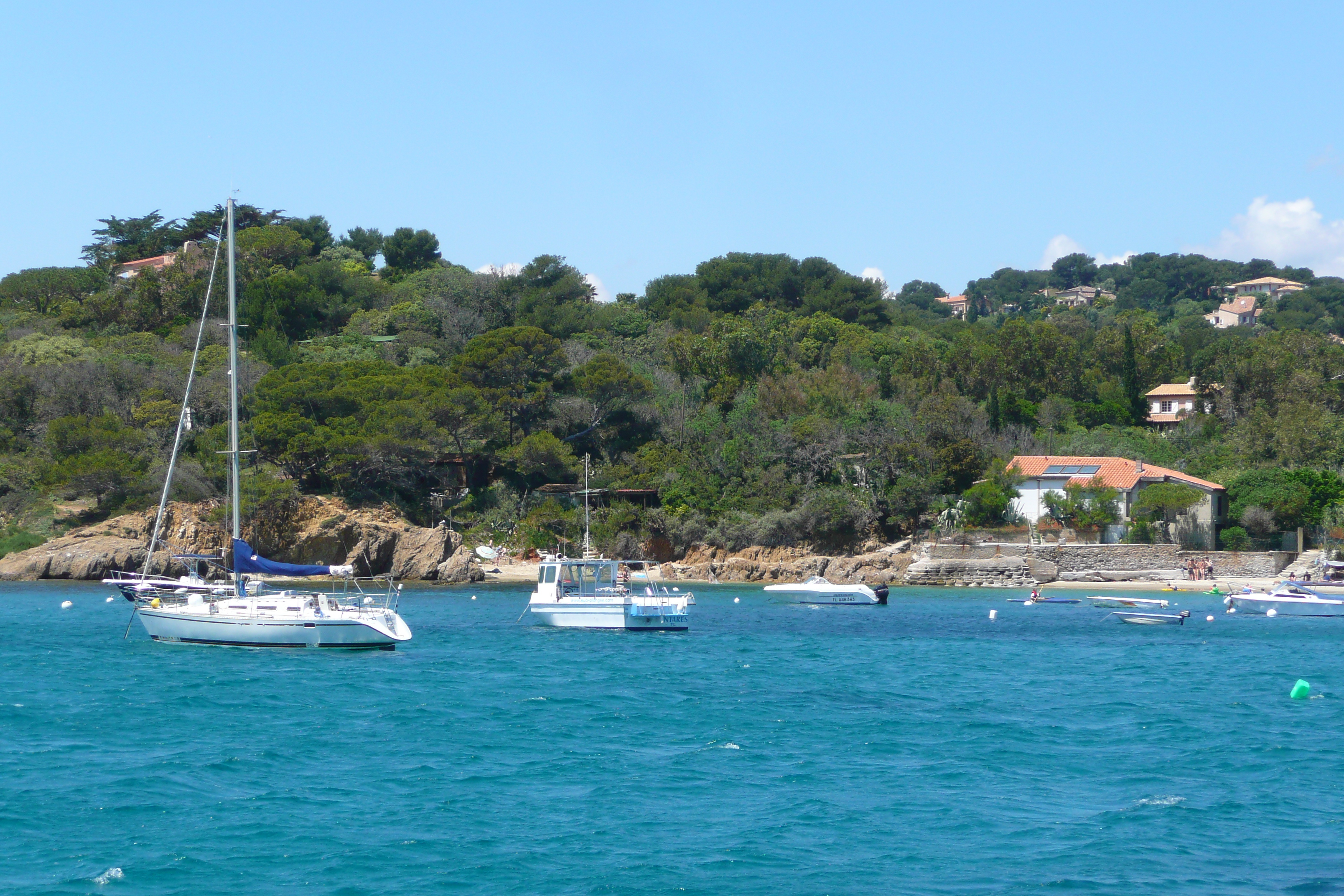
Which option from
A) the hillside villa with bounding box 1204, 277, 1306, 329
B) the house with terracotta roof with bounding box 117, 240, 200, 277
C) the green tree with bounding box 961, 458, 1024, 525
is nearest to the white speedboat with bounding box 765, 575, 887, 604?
the green tree with bounding box 961, 458, 1024, 525

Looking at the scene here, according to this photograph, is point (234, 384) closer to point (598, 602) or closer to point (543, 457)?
point (598, 602)

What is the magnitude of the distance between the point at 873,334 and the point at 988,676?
A: 181 ft

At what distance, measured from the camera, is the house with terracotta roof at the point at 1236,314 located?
158 metres

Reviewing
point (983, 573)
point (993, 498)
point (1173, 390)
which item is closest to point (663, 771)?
point (983, 573)

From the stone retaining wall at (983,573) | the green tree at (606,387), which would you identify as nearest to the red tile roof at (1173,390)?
the stone retaining wall at (983,573)

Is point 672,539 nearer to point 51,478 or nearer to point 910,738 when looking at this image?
point 51,478

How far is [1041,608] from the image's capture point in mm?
47312

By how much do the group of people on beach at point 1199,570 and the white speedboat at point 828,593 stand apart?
14.7m

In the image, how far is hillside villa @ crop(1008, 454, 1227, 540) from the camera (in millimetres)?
57344

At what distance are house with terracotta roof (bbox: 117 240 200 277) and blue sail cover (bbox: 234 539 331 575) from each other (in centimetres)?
5701

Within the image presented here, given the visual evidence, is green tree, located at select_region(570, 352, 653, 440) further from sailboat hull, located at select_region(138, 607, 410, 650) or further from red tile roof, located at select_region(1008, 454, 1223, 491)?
sailboat hull, located at select_region(138, 607, 410, 650)

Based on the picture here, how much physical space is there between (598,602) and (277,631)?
10741 mm

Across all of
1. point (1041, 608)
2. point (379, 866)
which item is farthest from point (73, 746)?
point (1041, 608)

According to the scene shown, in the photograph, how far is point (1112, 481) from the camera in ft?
190
